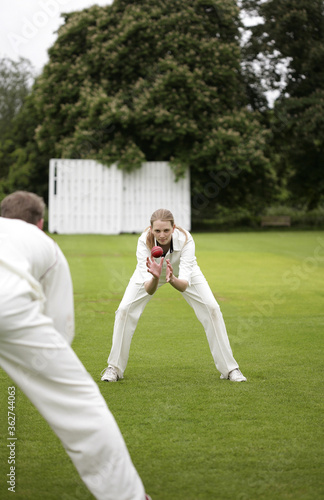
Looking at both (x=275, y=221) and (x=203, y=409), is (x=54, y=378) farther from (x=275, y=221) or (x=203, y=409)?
(x=275, y=221)

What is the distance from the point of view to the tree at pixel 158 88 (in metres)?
32.0

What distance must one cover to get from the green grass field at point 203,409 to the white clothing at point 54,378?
66 cm

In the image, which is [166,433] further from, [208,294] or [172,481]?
[208,294]

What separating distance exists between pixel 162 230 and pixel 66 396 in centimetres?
303

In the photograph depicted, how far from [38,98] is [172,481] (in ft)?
110

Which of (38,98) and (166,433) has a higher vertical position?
(38,98)

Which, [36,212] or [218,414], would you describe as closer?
[36,212]

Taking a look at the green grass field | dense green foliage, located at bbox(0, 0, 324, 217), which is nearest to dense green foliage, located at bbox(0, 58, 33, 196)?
dense green foliage, located at bbox(0, 0, 324, 217)

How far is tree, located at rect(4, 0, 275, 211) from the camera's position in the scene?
3197 centimetres

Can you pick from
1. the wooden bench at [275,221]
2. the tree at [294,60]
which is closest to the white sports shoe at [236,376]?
the tree at [294,60]

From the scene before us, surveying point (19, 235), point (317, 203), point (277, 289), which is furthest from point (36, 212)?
point (317, 203)

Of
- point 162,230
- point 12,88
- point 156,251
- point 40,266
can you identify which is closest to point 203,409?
point 156,251

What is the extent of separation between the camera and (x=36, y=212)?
384 centimetres

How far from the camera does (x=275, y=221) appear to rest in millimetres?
39188
